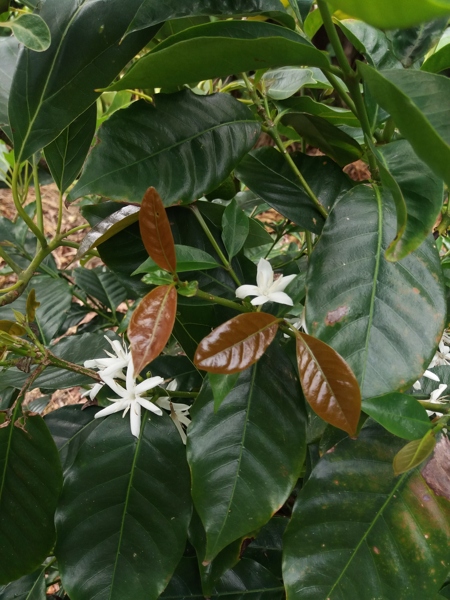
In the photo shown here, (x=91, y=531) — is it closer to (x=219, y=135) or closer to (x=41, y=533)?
(x=41, y=533)

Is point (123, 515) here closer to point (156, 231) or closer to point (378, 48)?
point (156, 231)

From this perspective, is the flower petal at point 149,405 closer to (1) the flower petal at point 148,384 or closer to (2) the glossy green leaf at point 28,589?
(1) the flower petal at point 148,384

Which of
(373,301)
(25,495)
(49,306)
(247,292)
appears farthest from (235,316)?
(49,306)

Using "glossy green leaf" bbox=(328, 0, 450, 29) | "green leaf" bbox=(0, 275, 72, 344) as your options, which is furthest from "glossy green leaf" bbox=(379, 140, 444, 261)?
"green leaf" bbox=(0, 275, 72, 344)

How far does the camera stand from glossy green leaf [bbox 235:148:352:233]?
1.93ft

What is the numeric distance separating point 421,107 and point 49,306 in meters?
0.79

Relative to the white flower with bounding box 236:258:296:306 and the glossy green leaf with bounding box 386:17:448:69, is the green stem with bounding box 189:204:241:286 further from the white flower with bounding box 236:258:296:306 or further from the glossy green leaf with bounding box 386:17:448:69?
the glossy green leaf with bounding box 386:17:448:69

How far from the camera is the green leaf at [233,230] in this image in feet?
1.80

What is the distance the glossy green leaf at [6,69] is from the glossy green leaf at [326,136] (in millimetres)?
355

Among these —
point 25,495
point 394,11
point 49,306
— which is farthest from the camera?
point 49,306

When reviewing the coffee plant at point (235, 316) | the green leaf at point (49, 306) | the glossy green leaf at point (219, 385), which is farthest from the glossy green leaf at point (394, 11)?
the green leaf at point (49, 306)

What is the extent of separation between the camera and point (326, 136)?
60 centimetres

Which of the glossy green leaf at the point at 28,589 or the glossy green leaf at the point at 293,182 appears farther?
the glossy green leaf at the point at 28,589

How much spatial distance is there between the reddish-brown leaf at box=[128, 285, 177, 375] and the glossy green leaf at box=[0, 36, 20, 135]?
1.25 feet
